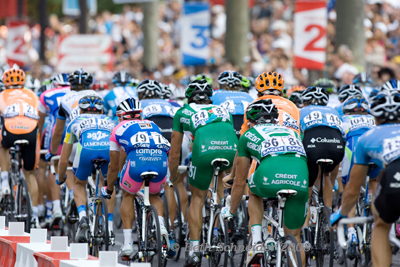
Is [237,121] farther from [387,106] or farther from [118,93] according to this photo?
[387,106]

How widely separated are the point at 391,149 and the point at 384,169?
0.19 metres

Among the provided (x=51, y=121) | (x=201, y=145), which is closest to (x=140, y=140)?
(x=201, y=145)

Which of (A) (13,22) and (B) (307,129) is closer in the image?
(B) (307,129)

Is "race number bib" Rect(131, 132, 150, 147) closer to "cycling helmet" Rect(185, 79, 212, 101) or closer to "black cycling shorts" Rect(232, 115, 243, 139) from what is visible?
"cycling helmet" Rect(185, 79, 212, 101)

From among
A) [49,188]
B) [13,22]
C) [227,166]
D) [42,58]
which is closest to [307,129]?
[227,166]

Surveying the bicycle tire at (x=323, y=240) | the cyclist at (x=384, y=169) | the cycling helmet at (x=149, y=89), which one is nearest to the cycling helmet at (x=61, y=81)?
the cycling helmet at (x=149, y=89)

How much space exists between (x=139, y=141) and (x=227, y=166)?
1.37m

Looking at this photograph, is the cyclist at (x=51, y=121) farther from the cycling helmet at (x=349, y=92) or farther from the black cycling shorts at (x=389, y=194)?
the black cycling shorts at (x=389, y=194)

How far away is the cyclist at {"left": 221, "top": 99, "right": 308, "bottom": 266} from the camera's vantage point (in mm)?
7730

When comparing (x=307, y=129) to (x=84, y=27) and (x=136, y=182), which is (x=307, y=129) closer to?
(x=136, y=182)

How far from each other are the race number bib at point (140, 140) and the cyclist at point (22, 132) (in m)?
3.67

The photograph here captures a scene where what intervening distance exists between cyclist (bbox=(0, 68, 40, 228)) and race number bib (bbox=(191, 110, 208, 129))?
3633mm

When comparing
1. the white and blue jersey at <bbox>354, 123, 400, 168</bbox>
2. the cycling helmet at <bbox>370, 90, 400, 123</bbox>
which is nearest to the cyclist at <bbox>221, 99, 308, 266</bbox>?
the white and blue jersey at <bbox>354, 123, 400, 168</bbox>

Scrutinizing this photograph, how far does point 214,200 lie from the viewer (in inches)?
392
